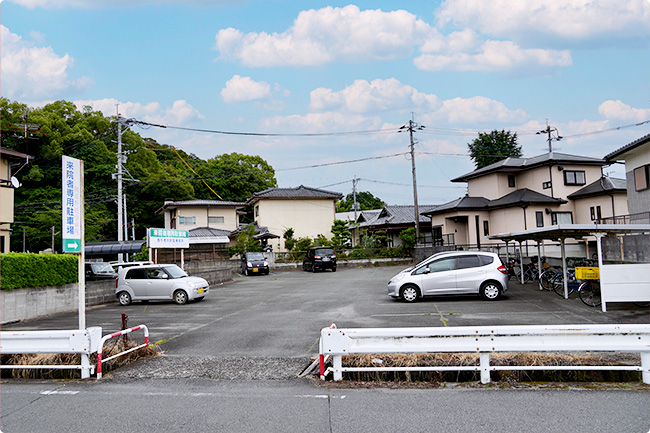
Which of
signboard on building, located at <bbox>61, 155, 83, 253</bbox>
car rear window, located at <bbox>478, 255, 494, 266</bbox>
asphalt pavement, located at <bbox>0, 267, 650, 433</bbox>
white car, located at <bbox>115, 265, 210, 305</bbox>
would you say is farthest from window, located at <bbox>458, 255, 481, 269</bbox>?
signboard on building, located at <bbox>61, 155, 83, 253</bbox>

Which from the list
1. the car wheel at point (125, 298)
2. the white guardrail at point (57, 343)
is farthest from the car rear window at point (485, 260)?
the car wheel at point (125, 298)

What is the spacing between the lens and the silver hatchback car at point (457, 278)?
1482 cm

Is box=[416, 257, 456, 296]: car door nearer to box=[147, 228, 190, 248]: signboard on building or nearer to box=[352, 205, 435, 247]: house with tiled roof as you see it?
box=[147, 228, 190, 248]: signboard on building

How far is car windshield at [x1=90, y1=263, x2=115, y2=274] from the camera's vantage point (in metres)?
25.2

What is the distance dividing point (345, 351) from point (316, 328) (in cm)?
449

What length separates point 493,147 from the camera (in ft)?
183

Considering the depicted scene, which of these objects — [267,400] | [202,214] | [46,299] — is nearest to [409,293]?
[267,400]

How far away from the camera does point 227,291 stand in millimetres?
22188

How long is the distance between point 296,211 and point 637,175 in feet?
104

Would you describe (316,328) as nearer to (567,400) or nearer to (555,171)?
(567,400)

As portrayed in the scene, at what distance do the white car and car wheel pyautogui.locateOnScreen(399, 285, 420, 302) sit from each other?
7.72m

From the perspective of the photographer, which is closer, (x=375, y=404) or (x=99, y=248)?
(x=375, y=404)

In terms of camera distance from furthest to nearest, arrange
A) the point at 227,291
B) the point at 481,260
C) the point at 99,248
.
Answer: the point at 99,248
the point at 227,291
the point at 481,260

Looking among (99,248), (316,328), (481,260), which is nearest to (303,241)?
(99,248)
